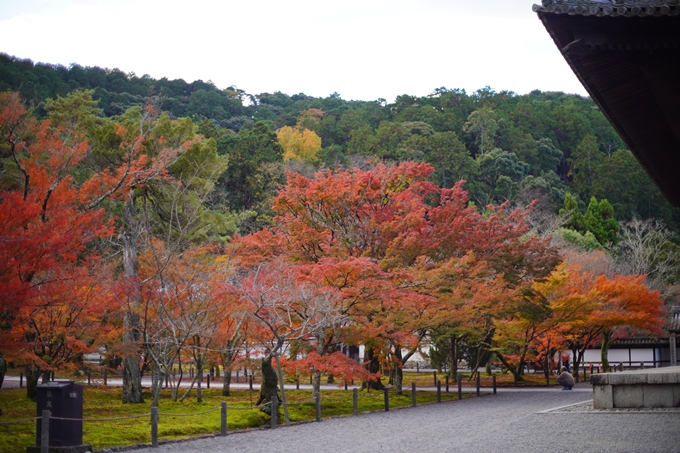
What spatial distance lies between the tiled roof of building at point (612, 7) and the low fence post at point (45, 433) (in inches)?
377

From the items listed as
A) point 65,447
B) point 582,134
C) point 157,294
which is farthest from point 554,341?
point 582,134

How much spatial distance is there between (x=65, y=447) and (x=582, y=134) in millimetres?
70050

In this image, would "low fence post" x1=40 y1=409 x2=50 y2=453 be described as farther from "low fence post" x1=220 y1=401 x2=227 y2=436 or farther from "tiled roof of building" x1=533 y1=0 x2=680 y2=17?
"tiled roof of building" x1=533 y1=0 x2=680 y2=17

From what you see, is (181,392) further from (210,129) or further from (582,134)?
(582,134)

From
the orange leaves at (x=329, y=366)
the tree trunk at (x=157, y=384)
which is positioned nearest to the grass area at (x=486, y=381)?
the orange leaves at (x=329, y=366)

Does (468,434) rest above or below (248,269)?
below

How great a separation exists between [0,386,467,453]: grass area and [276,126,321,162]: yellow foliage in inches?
1584

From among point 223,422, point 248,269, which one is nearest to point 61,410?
point 223,422

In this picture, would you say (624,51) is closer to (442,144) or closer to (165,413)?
(165,413)

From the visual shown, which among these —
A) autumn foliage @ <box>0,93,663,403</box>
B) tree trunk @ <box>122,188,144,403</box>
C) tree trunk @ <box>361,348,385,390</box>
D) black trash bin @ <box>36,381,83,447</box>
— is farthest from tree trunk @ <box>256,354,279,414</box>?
tree trunk @ <box>361,348,385,390</box>

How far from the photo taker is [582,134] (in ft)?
240

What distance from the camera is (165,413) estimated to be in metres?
14.1

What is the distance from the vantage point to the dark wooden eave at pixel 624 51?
5.80 meters

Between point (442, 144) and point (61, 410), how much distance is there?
52.6 m
